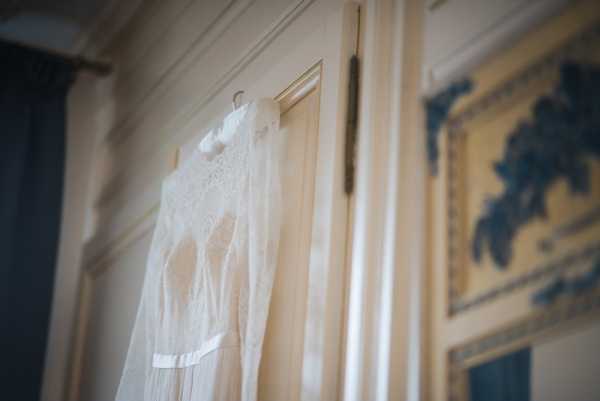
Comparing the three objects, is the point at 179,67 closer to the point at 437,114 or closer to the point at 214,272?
the point at 214,272

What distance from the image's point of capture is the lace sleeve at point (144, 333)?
169 cm

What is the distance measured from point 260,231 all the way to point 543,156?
1.89 ft

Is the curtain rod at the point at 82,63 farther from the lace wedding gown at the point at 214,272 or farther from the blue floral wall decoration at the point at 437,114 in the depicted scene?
the blue floral wall decoration at the point at 437,114

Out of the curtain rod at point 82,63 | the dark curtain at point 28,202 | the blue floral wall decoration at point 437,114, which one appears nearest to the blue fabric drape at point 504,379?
the blue floral wall decoration at point 437,114

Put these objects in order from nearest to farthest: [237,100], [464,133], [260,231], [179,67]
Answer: [464,133] < [260,231] < [237,100] < [179,67]

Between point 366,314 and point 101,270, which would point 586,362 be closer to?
point 366,314

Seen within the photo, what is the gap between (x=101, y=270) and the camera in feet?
8.25

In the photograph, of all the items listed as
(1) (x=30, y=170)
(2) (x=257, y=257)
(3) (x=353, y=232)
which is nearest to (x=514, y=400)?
(3) (x=353, y=232)

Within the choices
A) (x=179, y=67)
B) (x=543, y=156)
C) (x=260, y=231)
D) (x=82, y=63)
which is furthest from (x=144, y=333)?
(x=82, y=63)

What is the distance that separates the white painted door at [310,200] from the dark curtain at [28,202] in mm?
1076

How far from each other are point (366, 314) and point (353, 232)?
Result: 16cm

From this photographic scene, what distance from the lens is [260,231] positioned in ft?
4.68

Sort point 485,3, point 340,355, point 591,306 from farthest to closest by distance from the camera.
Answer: point 340,355
point 485,3
point 591,306

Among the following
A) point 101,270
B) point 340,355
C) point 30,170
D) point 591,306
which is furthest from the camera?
point 30,170
